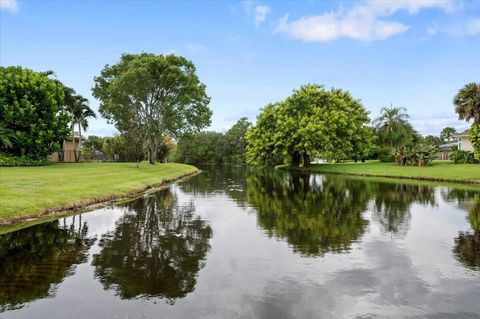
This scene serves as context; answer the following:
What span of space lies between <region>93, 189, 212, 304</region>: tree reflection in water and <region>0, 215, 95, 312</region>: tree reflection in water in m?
0.85

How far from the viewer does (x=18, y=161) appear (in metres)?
50.9

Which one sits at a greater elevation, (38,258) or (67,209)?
(67,209)

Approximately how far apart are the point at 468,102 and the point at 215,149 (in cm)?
10973

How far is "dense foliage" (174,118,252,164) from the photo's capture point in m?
159

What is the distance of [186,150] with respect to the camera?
16050 centimetres

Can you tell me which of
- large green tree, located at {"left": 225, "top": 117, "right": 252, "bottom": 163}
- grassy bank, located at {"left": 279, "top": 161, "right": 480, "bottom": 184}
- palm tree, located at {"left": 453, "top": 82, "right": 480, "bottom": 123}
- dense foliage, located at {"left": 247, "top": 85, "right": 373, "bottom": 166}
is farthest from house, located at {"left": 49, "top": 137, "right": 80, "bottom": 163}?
large green tree, located at {"left": 225, "top": 117, "right": 252, "bottom": 163}

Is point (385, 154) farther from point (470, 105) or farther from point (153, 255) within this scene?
point (153, 255)

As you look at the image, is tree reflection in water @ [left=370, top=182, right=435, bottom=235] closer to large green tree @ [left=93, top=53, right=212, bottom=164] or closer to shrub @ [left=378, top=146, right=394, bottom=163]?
large green tree @ [left=93, top=53, right=212, bottom=164]

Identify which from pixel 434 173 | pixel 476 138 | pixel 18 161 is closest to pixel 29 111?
pixel 18 161

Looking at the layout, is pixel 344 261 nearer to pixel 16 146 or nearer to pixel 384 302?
pixel 384 302

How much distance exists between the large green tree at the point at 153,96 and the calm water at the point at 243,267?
142 feet


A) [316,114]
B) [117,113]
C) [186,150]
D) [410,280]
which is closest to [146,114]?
[117,113]

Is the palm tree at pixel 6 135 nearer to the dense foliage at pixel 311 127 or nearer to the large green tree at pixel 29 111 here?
the large green tree at pixel 29 111

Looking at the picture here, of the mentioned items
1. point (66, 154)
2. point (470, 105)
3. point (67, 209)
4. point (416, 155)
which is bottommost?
point (67, 209)
